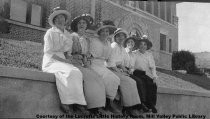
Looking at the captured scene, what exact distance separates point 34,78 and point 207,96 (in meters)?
4.99

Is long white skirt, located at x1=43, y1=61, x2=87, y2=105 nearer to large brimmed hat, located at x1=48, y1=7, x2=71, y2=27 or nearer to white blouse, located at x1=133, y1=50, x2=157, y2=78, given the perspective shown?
large brimmed hat, located at x1=48, y1=7, x2=71, y2=27

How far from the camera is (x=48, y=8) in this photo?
1016 centimetres

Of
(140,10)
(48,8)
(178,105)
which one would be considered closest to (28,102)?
(178,105)

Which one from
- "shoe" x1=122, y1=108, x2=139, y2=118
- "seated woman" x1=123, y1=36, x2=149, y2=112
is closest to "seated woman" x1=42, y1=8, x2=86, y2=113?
"shoe" x1=122, y1=108, x2=139, y2=118

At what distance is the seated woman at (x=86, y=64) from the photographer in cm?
396

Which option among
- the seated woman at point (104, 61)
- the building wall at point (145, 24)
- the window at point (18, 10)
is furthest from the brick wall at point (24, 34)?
the seated woman at point (104, 61)

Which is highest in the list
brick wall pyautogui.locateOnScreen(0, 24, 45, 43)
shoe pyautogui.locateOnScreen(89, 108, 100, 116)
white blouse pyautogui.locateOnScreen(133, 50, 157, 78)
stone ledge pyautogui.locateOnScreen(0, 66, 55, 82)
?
brick wall pyautogui.locateOnScreen(0, 24, 45, 43)

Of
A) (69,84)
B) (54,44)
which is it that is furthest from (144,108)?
(54,44)

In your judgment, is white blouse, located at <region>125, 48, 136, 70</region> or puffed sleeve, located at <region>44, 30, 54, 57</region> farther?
white blouse, located at <region>125, 48, 136, 70</region>

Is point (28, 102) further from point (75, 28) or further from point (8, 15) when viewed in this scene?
point (8, 15)

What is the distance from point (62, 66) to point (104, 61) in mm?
1004

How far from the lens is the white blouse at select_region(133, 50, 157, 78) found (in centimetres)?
548

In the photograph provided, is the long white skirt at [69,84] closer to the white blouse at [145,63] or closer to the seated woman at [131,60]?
the seated woman at [131,60]

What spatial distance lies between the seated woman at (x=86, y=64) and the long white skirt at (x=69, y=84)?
182 mm
